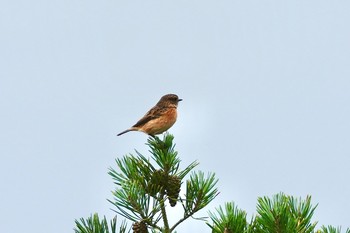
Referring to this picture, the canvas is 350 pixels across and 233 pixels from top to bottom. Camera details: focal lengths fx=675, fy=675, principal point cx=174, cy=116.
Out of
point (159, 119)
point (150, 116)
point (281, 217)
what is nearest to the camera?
point (281, 217)

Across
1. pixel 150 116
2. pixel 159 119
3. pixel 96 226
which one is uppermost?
pixel 150 116

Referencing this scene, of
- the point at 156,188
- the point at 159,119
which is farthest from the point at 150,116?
the point at 156,188

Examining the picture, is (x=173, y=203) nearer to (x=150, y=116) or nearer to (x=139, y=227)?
→ (x=139, y=227)

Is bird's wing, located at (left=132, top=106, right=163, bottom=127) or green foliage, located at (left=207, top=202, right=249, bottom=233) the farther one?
bird's wing, located at (left=132, top=106, right=163, bottom=127)

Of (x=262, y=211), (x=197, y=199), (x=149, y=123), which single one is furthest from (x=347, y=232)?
(x=149, y=123)

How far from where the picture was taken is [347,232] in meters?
6.47

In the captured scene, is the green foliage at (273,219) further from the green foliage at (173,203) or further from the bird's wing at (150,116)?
the bird's wing at (150,116)

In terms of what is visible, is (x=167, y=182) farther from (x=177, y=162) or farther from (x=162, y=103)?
(x=162, y=103)

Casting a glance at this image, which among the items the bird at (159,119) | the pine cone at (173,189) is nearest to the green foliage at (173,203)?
the pine cone at (173,189)

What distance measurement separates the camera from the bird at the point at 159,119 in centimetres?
1366

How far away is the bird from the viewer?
13.7 m

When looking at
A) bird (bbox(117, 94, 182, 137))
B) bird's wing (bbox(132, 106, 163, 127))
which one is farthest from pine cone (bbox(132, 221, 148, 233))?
bird's wing (bbox(132, 106, 163, 127))

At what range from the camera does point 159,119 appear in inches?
538

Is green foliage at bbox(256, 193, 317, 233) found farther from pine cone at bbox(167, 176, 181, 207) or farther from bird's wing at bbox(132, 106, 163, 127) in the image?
bird's wing at bbox(132, 106, 163, 127)
